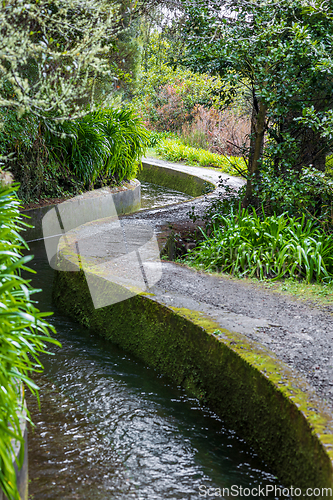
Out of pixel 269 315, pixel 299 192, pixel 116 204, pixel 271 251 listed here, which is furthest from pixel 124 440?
pixel 116 204

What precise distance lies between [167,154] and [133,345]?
12.8 m

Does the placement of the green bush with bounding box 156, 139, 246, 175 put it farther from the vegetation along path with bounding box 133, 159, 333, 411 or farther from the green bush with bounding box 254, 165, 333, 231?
the vegetation along path with bounding box 133, 159, 333, 411

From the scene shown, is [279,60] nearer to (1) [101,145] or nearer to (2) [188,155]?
(1) [101,145]

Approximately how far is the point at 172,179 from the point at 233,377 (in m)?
10.4

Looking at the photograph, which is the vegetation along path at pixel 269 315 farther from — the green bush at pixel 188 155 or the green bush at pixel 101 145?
the green bush at pixel 188 155

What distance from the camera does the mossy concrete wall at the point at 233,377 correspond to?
214cm

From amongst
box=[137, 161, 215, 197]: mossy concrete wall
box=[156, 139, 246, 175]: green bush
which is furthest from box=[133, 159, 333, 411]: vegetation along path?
box=[156, 139, 246, 175]: green bush

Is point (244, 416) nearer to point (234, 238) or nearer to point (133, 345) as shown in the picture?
point (133, 345)

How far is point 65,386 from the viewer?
3.29 metres

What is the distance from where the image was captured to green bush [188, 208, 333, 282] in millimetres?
4676

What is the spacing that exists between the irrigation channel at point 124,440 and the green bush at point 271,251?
5.70ft

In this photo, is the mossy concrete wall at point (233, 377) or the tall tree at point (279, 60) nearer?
the mossy concrete wall at point (233, 377)

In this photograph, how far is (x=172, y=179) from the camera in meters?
12.8

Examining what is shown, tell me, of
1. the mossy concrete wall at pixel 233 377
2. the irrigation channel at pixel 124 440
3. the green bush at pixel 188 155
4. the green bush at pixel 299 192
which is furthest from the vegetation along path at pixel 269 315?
the green bush at pixel 188 155
